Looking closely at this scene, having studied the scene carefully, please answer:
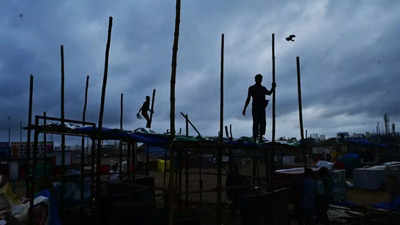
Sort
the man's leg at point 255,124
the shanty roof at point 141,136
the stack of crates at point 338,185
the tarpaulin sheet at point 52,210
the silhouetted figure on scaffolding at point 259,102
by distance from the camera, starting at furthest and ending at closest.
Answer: the stack of crates at point 338,185 → the silhouetted figure on scaffolding at point 259,102 → the man's leg at point 255,124 → the tarpaulin sheet at point 52,210 → the shanty roof at point 141,136

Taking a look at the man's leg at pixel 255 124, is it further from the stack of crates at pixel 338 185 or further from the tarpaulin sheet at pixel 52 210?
the tarpaulin sheet at pixel 52 210

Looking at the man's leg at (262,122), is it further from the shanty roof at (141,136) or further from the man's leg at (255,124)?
the shanty roof at (141,136)

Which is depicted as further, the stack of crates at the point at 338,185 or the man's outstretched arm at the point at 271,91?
the stack of crates at the point at 338,185

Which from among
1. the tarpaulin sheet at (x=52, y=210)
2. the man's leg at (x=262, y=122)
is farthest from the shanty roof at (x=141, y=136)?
the tarpaulin sheet at (x=52, y=210)

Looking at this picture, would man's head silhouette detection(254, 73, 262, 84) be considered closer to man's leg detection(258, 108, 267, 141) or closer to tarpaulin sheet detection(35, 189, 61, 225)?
man's leg detection(258, 108, 267, 141)

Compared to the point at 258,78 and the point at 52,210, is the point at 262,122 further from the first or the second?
the point at 52,210

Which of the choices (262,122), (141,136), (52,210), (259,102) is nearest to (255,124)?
(262,122)

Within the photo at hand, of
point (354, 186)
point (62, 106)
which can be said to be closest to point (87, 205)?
point (62, 106)

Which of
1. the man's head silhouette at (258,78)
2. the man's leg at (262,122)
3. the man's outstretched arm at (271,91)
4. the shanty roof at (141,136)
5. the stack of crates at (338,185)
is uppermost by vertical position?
the man's head silhouette at (258,78)

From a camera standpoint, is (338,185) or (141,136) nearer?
(141,136)

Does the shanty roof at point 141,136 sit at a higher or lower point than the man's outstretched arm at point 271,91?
lower

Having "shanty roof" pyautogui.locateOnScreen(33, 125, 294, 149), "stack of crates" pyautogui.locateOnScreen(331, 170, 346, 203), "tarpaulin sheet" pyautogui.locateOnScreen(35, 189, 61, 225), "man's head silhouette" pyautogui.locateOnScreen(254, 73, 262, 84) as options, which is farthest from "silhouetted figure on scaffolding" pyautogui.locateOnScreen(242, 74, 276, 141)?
"tarpaulin sheet" pyautogui.locateOnScreen(35, 189, 61, 225)

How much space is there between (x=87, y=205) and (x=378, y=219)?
9.59 metres

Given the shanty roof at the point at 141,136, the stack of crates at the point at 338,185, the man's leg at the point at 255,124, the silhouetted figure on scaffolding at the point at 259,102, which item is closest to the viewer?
the shanty roof at the point at 141,136
